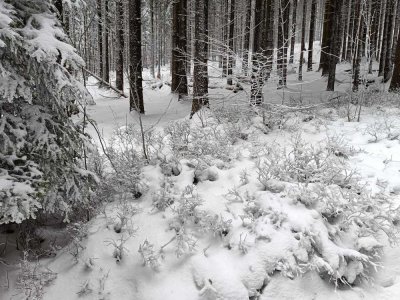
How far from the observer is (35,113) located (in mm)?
3930

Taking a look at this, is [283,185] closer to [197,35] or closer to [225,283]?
[225,283]

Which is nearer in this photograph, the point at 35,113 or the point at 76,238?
the point at 35,113

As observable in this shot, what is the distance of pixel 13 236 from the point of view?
14.9 ft

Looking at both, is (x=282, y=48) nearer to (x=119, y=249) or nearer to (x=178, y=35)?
(x=178, y=35)

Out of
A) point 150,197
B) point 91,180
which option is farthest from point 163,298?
point 91,180

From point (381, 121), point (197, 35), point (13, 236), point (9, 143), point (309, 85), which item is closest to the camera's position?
point (9, 143)

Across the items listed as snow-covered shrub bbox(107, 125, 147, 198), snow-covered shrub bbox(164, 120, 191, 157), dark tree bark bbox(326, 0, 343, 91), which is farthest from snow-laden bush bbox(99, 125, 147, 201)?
dark tree bark bbox(326, 0, 343, 91)

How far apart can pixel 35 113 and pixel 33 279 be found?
1882 mm

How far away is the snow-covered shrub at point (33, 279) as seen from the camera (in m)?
3.71

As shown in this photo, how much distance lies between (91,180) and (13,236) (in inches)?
48.8

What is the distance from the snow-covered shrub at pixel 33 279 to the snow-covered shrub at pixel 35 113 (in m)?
0.63

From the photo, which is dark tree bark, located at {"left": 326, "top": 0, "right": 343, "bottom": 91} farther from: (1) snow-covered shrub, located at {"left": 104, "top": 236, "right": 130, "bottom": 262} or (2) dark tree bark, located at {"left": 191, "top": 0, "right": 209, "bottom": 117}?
(1) snow-covered shrub, located at {"left": 104, "top": 236, "right": 130, "bottom": 262}

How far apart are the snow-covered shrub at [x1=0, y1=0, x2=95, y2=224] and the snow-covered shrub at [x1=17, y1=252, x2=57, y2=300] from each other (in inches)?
25.0

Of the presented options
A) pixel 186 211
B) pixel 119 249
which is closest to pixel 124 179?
pixel 186 211
